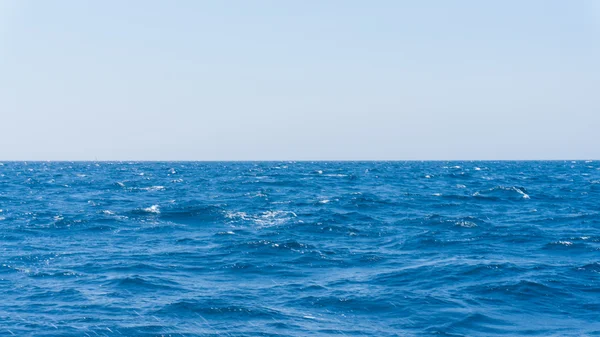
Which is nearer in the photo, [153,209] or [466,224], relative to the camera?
[466,224]

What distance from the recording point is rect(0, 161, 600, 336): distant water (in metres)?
12.8

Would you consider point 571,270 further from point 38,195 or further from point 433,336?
point 38,195

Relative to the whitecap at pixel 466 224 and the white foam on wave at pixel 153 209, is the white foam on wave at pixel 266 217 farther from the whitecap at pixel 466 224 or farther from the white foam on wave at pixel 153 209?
the whitecap at pixel 466 224

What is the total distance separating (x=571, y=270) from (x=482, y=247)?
15.3ft

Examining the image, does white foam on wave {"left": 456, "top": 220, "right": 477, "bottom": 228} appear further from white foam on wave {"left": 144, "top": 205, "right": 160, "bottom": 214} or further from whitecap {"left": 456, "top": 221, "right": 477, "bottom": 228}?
white foam on wave {"left": 144, "top": 205, "right": 160, "bottom": 214}

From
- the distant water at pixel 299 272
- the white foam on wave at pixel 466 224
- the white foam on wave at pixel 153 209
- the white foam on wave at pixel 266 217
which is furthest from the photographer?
the white foam on wave at pixel 153 209

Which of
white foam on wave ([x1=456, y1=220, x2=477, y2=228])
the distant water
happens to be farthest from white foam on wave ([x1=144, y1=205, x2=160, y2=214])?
white foam on wave ([x1=456, y1=220, x2=477, y2=228])

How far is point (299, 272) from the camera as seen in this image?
60.2 feet

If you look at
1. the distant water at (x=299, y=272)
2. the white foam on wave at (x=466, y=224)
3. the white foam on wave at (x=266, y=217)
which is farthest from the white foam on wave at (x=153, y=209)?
the white foam on wave at (x=466, y=224)

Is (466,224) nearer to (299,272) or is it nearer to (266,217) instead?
(266,217)

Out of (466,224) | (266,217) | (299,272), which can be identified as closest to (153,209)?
(266,217)

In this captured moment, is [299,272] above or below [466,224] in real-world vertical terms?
below

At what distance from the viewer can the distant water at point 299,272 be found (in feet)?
42.0

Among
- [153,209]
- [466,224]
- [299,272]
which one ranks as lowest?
[299,272]
